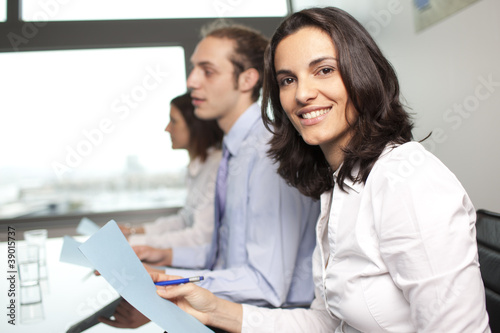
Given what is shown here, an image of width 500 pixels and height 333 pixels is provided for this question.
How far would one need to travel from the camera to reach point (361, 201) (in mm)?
774

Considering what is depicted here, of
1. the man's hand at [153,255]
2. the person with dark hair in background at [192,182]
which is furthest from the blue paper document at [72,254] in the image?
the person with dark hair in background at [192,182]

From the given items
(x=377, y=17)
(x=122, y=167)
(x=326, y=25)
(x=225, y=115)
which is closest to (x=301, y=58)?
(x=326, y=25)

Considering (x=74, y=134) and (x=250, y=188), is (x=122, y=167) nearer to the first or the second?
(x=74, y=134)

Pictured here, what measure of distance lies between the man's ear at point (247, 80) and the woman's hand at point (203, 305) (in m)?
0.94

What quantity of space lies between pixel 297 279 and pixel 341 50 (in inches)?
29.1

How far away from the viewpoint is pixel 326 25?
85 cm

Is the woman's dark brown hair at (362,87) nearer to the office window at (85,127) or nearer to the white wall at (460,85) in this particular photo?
the white wall at (460,85)

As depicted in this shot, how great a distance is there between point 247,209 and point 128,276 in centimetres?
66

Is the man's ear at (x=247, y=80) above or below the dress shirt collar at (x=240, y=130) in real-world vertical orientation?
above

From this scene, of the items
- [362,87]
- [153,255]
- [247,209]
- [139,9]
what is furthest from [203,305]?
[139,9]

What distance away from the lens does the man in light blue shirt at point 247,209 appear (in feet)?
3.84

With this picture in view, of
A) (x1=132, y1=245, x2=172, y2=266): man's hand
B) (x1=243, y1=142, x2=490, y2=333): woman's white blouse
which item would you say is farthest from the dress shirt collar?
(x1=243, y1=142, x2=490, y2=333): woman's white blouse

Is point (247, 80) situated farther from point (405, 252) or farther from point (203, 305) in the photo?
point (405, 252)

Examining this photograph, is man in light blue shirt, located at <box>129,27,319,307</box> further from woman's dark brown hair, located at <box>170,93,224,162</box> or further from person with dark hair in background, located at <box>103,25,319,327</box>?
woman's dark brown hair, located at <box>170,93,224,162</box>
